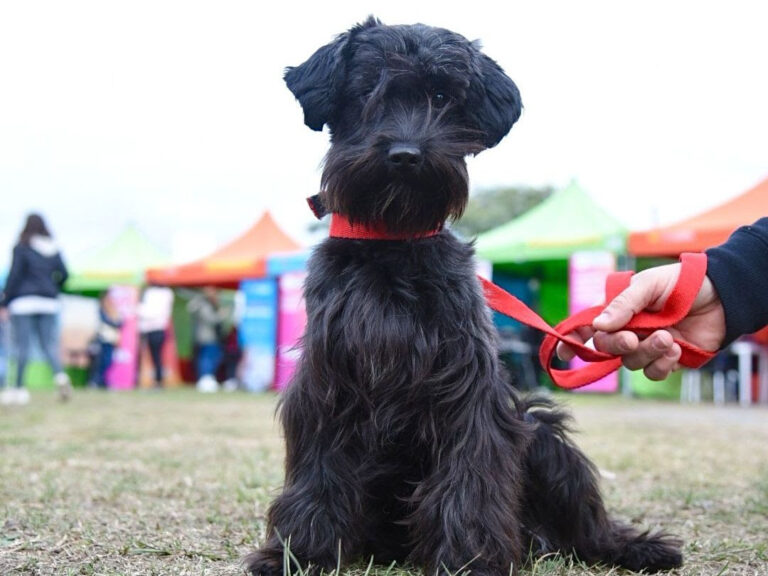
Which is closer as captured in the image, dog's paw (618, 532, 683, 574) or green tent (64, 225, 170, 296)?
dog's paw (618, 532, 683, 574)

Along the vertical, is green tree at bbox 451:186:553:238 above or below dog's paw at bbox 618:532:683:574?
above

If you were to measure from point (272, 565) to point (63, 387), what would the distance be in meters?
10.4

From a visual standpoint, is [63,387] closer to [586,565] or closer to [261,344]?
[261,344]

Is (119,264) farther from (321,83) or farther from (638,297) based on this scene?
(638,297)

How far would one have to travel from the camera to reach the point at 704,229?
11.9 meters

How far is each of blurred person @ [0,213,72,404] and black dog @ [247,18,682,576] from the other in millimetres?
9458

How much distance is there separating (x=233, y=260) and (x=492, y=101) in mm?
15135

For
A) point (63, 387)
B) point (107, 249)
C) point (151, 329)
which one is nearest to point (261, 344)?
A: point (151, 329)

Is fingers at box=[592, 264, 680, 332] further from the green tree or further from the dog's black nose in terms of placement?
the green tree

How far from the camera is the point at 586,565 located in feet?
8.93

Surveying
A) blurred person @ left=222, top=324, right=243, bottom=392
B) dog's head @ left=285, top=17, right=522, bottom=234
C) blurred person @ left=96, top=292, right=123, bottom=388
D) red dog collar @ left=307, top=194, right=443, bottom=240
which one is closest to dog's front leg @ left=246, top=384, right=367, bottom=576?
red dog collar @ left=307, top=194, right=443, bottom=240

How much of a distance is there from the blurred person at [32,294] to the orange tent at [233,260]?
5.96m

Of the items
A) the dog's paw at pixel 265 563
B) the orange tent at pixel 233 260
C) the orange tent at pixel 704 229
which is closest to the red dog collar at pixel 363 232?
the dog's paw at pixel 265 563

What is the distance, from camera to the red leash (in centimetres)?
260
